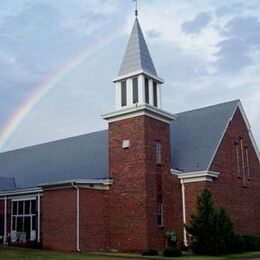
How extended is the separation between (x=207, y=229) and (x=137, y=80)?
1094cm

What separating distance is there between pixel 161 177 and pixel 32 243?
10.3 meters

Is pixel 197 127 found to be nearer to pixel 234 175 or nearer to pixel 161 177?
pixel 234 175

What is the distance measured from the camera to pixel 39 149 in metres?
50.8

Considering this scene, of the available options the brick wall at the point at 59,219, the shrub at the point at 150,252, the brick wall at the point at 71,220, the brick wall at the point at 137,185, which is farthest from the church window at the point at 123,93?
the shrub at the point at 150,252

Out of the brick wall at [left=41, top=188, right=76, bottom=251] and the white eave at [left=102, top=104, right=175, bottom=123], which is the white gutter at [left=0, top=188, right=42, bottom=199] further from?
the white eave at [left=102, top=104, right=175, bottom=123]

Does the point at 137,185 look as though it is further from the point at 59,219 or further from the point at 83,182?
the point at 59,219

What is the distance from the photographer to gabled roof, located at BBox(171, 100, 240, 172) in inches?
1435

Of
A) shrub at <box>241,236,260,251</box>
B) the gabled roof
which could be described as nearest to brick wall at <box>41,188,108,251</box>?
the gabled roof

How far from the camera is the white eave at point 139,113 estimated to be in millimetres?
33688

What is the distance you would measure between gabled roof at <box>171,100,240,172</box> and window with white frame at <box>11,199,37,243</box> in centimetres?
1102

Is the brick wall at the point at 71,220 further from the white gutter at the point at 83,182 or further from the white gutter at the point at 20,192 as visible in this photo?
the white gutter at the point at 20,192

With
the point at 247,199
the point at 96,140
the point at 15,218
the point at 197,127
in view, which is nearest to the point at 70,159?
the point at 96,140

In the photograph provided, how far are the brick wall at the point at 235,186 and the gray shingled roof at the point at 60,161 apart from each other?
7.76 metres

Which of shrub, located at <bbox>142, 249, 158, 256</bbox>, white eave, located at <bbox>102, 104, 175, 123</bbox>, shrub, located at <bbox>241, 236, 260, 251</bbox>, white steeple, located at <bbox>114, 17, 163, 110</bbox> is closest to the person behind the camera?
shrub, located at <bbox>142, 249, 158, 256</bbox>
